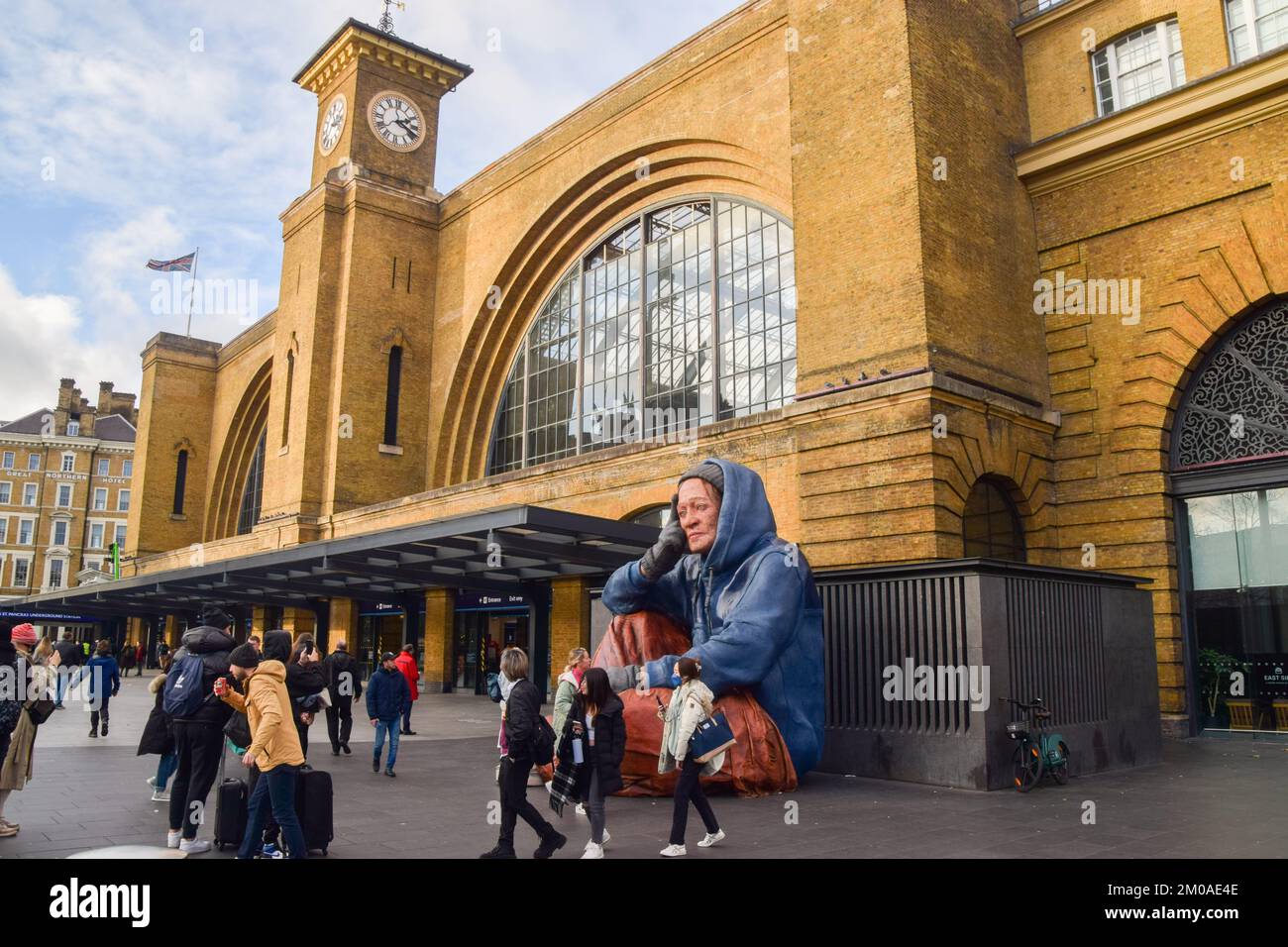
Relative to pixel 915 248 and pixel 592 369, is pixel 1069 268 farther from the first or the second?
pixel 592 369

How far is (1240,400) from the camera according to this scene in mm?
15586

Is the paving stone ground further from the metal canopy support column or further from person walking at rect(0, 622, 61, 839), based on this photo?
the metal canopy support column

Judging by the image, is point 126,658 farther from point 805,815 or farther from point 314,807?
point 805,815

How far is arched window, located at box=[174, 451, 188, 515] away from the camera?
46969 mm

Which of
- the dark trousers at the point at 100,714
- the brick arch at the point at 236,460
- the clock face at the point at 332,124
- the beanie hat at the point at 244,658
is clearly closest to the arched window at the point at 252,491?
the brick arch at the point at 236,460

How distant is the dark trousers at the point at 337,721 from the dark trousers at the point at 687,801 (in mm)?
7363

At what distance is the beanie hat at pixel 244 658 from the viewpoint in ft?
21.8

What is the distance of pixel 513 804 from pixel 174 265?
39.5 metres

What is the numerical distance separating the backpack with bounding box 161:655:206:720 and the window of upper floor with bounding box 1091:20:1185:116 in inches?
658

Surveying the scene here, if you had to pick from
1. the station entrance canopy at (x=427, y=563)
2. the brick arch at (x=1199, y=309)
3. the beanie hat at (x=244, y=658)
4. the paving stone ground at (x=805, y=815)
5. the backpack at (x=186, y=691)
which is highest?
the brick arch at (x=1199, y=309)

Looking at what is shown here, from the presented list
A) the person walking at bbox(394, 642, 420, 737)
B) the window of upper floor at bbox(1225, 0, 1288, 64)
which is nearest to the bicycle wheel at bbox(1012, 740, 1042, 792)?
the person walking at bbox(394, 642, 420, 737)

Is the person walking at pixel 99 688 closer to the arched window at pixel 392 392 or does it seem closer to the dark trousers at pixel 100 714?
the dark trousers at pixel 100 714

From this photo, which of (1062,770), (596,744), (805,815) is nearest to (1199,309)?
(1062,770)
